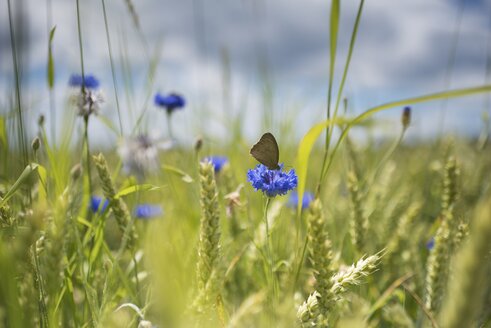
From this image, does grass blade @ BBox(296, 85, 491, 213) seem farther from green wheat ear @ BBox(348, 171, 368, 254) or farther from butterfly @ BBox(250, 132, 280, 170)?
green wheat ear @ BBox(348, 171, 368, 254)

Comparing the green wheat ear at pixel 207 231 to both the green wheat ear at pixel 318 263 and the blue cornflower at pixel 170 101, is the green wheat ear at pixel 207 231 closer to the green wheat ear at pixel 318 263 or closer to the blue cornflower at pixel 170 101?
the green wheat ear at pixel 318 263

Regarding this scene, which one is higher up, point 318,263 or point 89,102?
point 89,102

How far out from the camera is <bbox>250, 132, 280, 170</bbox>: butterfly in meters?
0.97

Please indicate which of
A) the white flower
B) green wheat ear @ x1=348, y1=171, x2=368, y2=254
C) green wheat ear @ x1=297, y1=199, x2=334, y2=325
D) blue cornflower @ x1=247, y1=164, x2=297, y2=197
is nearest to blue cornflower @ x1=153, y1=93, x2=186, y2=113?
the white flower

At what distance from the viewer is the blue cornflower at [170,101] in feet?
8.18

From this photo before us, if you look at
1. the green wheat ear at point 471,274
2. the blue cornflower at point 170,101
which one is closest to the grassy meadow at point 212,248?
the green wheat ear at point 471,274

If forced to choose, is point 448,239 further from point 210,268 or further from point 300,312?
point 210,268

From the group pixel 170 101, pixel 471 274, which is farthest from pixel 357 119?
pixel 170 101

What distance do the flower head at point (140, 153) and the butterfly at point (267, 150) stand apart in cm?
37

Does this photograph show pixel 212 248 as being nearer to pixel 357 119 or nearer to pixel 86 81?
pixel 357 119

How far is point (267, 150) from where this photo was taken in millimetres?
993

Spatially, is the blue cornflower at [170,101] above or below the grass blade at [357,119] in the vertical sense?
below

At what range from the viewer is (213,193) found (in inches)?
35.7

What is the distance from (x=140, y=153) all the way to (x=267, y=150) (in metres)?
0.49
